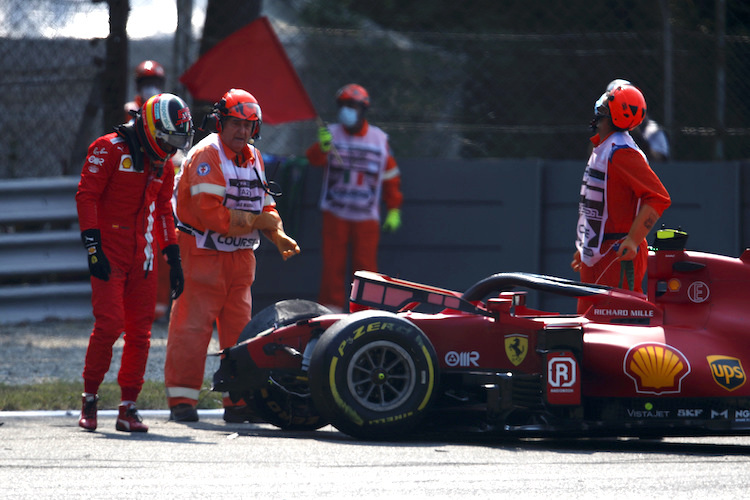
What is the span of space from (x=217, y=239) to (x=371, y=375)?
1645mm

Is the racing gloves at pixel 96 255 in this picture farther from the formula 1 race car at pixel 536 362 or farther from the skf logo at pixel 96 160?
the formula 1 race car at pixel 536 362

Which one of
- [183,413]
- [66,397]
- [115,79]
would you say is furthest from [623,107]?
[115,79]

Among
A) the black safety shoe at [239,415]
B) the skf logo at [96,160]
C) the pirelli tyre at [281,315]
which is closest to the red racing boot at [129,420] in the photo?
the black safety shoe at [239,415]

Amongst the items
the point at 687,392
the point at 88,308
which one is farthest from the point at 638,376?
the point at 88,308

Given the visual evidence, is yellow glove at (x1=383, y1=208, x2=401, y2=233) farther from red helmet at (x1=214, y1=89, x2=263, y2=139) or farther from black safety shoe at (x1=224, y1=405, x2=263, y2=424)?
black safety shoe at (x1=224, y1=405, x2=263, y2=424)

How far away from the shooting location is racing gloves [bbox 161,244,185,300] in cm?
666

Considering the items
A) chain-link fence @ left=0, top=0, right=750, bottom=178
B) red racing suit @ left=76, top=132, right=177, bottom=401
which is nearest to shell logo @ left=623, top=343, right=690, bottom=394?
red racing suit @ left=76, top=132, right=177, bottom=401

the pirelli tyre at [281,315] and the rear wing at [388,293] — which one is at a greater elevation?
the rear wing at [388,293]

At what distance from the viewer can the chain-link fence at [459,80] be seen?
9953 millimetres

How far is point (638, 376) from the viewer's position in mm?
5590

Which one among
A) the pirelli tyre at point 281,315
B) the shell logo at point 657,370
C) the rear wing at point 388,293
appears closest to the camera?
the shell logo at point 657,370

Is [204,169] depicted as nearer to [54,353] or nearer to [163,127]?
[163,127]

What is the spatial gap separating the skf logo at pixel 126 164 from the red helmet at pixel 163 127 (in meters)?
0.10

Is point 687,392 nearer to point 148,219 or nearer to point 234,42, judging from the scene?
point 148,219
